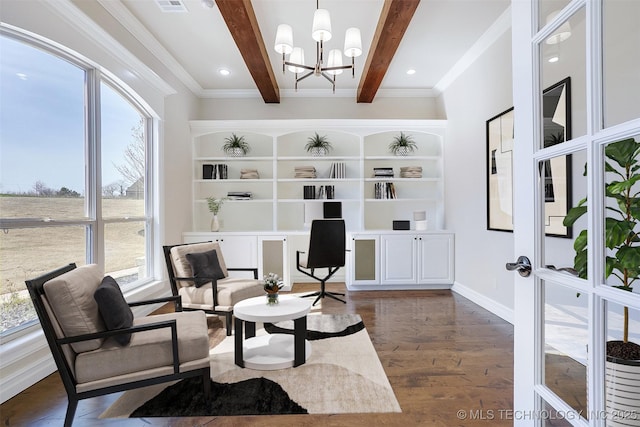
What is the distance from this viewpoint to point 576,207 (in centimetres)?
90

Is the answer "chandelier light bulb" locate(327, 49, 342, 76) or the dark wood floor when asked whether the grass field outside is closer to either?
the dark wood floor

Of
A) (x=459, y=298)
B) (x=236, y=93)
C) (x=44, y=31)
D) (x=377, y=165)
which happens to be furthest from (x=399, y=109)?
(x=44, y=31)

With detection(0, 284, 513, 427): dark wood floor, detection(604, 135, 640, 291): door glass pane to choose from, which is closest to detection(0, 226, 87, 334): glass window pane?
detection(0, 284, 513, 427): dark wood floor

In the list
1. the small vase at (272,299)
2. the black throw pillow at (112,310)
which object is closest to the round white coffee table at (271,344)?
the small vase at (272,299)

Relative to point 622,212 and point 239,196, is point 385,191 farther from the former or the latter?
point 622,212

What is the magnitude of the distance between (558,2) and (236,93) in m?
5.03

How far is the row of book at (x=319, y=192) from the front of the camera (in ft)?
17.0

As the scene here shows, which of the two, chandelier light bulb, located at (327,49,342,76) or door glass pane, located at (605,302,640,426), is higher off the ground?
chandelier light bulb, located at (327,49,342,76)

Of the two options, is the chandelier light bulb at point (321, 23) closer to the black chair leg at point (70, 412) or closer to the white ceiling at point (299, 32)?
the white ceiling at point (299, 32)

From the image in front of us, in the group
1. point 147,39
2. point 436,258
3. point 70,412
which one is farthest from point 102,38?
point 436,258

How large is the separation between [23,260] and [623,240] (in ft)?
10.4

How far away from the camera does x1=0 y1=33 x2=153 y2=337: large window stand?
2.26m

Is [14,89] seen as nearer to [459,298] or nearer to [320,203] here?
[320,203]

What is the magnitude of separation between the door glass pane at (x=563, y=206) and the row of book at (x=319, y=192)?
421 centimetres
